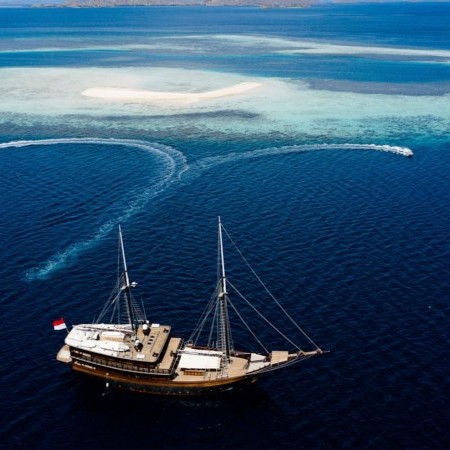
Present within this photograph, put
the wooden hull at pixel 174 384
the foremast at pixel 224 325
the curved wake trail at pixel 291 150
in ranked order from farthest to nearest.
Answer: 1. the curved wake trail at pixel 291 150
2. the foremast at pixel 224 325
3. the wooden hull at pixel 174 384

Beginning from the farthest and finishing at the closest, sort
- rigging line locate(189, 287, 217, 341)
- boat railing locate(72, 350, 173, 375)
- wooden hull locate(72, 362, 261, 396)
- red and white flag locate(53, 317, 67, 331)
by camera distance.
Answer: rigging line locate(189, 287, 217, 341)
red and white flag locate(53, 317, 67, 331)
boat railing locate(72, 350, 173, 375)
wooden hull locate(72, 362, 261, 396)

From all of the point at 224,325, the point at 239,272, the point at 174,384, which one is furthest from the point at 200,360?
the point at 239,272

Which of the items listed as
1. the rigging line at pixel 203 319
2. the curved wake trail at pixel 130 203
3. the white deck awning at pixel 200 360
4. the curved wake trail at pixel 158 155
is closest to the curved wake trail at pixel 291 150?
the curved wake trail at pixel 158 155

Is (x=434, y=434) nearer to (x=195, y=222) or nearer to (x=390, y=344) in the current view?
(x=390, y=344)

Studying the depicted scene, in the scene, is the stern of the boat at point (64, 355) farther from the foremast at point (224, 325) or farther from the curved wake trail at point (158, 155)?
the curved wake trail at point (158, 155)

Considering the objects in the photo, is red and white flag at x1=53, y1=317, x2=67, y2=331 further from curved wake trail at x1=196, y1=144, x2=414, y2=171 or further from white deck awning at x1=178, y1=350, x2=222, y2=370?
curved wake trail at x1=196, y1=144, x2=414, y2=171

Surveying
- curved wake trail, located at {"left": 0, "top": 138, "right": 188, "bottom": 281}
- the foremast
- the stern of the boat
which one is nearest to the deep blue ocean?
curved wake trail, located at {"left": 0, "top": 138, "right": 188, "bottom": 281}

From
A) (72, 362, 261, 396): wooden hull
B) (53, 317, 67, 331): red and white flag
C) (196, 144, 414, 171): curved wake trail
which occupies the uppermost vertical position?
(196, 144, 414, 171): curved wake trail

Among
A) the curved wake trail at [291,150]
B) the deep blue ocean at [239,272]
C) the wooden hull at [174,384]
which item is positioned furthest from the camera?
the curved wake trail at [291,150]
